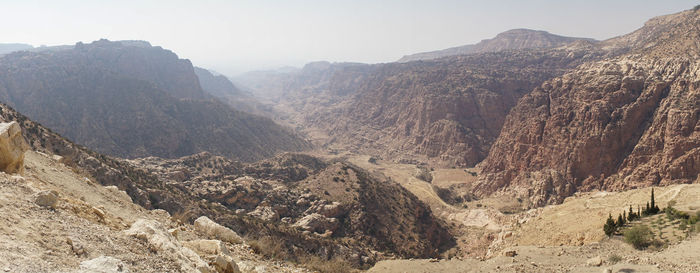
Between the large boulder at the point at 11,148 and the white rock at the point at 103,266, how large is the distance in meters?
6.69

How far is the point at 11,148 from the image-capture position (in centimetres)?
1048

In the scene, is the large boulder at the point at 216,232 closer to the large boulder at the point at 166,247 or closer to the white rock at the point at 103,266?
the large boulder at the point at 166,247

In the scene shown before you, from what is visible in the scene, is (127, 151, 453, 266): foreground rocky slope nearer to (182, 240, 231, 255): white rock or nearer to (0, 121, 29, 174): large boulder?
(182, 240, 231, 255): white rock

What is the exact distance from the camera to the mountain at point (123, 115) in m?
70.5

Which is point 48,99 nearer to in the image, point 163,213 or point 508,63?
point 163,213

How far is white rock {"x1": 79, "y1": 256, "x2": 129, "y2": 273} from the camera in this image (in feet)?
19.4

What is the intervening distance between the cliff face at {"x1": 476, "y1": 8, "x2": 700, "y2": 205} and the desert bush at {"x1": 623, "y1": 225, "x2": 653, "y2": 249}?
3038cm

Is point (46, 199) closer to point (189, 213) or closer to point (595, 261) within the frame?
point (189, 213)

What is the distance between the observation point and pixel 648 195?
26.4 metres

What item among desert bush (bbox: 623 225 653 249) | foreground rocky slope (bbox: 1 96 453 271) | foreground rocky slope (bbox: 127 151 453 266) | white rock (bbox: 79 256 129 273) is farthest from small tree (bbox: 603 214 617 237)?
white rock (bbox: 79 256 129 273)

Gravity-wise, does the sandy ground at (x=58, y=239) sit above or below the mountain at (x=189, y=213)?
above

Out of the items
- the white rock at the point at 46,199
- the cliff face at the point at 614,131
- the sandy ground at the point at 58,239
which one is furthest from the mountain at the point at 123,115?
the white rock at the point at 46,199

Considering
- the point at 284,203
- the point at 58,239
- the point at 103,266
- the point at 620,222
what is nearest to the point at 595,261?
the point at 620,222

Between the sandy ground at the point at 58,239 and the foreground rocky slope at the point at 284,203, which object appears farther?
the foreground rocky slope at the point at 284,203
